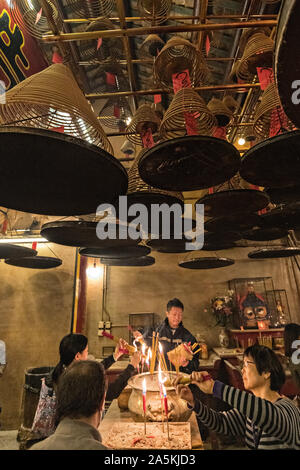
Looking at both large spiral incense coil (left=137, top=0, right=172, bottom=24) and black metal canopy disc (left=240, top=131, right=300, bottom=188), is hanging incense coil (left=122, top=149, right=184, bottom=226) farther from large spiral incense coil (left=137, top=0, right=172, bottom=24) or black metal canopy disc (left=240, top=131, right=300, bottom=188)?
large spiral incense coil (left=137, top=0, right=172, bottom=24)

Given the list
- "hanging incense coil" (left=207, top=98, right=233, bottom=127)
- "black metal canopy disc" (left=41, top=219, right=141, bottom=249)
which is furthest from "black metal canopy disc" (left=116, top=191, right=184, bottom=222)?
"hanging incense coil" (left=207, top=98, right=233, bottom=127)

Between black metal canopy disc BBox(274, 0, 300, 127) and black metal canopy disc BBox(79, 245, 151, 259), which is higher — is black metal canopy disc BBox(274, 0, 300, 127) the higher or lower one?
the lower one

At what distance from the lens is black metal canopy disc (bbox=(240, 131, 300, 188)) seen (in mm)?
1288

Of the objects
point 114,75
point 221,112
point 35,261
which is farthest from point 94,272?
point 221,112

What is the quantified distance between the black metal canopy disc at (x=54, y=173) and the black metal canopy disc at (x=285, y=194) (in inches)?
75.5

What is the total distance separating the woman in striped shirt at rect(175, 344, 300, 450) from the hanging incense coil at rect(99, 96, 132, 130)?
3.60m

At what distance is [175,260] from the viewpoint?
7230 mm

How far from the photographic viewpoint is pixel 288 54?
0.61 meters

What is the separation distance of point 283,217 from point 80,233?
7.81 ft

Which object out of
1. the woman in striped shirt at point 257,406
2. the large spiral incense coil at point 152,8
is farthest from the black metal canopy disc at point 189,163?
the large spiral incense coil at point 152,8

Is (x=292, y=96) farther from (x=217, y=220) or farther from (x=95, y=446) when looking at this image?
(x=217, y=220)

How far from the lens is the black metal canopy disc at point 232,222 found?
286cm

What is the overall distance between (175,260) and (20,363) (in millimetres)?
4479
